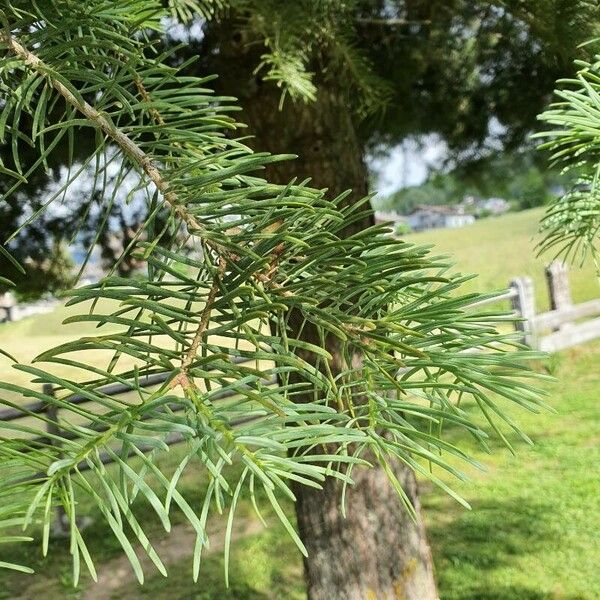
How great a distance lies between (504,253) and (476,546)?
6314 millimetres

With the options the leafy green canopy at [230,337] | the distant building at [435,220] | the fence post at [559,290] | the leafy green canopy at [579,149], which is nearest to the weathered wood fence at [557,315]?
the fence post at [559,290]

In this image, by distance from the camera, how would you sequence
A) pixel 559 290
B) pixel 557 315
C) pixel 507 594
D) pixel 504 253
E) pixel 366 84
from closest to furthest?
pixel 366 84 → pixel 507 594 → pixel 557 315 → pixel 559 290 → pixel 504 253

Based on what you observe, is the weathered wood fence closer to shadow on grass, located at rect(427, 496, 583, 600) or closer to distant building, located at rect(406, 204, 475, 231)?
shadow on grass, located at rect(427, 496, 583, 600)

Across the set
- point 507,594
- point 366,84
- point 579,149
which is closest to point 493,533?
point 507,594

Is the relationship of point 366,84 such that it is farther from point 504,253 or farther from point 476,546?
point 504,253

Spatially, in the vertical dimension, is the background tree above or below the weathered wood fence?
above

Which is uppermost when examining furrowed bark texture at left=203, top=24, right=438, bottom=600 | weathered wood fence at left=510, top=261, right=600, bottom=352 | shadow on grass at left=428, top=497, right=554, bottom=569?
furrowed bark texture at left=203, top=24, right=438, bottom=600

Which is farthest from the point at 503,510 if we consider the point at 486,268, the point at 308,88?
the point at 486,268

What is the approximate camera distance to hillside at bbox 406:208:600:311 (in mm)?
7758

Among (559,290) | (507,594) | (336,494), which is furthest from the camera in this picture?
(559,290)

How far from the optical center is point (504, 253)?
27.6 feet

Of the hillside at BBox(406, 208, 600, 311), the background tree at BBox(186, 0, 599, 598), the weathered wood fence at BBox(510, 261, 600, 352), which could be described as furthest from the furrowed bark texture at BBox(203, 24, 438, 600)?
the hillside at BBox(406, 208, 600, 311)

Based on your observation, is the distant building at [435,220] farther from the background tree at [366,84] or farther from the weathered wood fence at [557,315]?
the background tree at [366,84]

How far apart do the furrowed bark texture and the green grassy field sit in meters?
0.32
